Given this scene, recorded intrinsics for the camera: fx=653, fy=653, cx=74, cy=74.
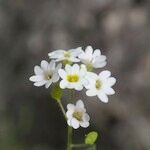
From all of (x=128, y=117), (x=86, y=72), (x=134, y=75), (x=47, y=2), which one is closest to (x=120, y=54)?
(x=134, y=75)

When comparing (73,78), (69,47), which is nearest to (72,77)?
(73,78)

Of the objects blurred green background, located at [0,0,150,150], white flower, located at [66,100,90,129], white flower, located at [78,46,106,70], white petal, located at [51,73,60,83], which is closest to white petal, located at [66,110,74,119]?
white flower, located at [66,100,90,129]

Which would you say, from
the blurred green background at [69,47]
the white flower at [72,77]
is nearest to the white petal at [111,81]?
the white flower at [72,77]

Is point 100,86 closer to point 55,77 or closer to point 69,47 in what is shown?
point 55,77

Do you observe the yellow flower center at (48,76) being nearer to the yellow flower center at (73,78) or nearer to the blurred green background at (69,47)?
the yellow flower center at (73,78)

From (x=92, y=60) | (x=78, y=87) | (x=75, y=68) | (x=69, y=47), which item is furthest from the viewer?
(x=69, y=47)

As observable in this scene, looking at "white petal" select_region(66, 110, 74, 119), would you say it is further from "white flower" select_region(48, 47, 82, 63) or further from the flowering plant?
"white flower" select_region(48, 47, 82, 63)

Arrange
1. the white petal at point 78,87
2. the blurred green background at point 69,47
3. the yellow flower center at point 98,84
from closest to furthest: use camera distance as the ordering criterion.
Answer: the white petal at point 78,87
the yellow flower center at point 98,84
the blurred green background at point 69,47

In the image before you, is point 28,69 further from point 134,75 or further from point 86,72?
point 86,72
